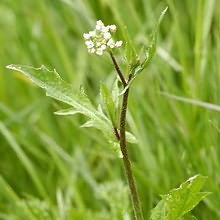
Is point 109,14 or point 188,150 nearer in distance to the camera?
point 188,150

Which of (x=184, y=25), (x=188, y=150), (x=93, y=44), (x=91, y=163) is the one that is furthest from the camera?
(x=184, y=25)

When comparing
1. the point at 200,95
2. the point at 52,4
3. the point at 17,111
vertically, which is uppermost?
the point at 52,4

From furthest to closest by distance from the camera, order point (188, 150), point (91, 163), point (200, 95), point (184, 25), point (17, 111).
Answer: point (184, 25), point (17, 111), point (91, 163), point (200, 95), point (188, 150)

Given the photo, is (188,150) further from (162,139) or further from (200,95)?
(200,95)

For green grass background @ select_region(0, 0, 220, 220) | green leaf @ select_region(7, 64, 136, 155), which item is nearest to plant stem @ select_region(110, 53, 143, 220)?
green leaf @ select_region(7, 64, 136, 155)

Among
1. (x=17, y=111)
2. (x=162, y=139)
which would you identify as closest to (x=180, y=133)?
(x=162, y=139)

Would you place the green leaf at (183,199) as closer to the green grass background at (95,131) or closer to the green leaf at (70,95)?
the green leaf at (70,95)

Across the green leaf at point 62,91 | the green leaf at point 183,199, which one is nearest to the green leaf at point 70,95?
the green leaf at point 62,91

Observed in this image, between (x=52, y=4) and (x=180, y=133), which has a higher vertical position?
(x=52, y=4)
